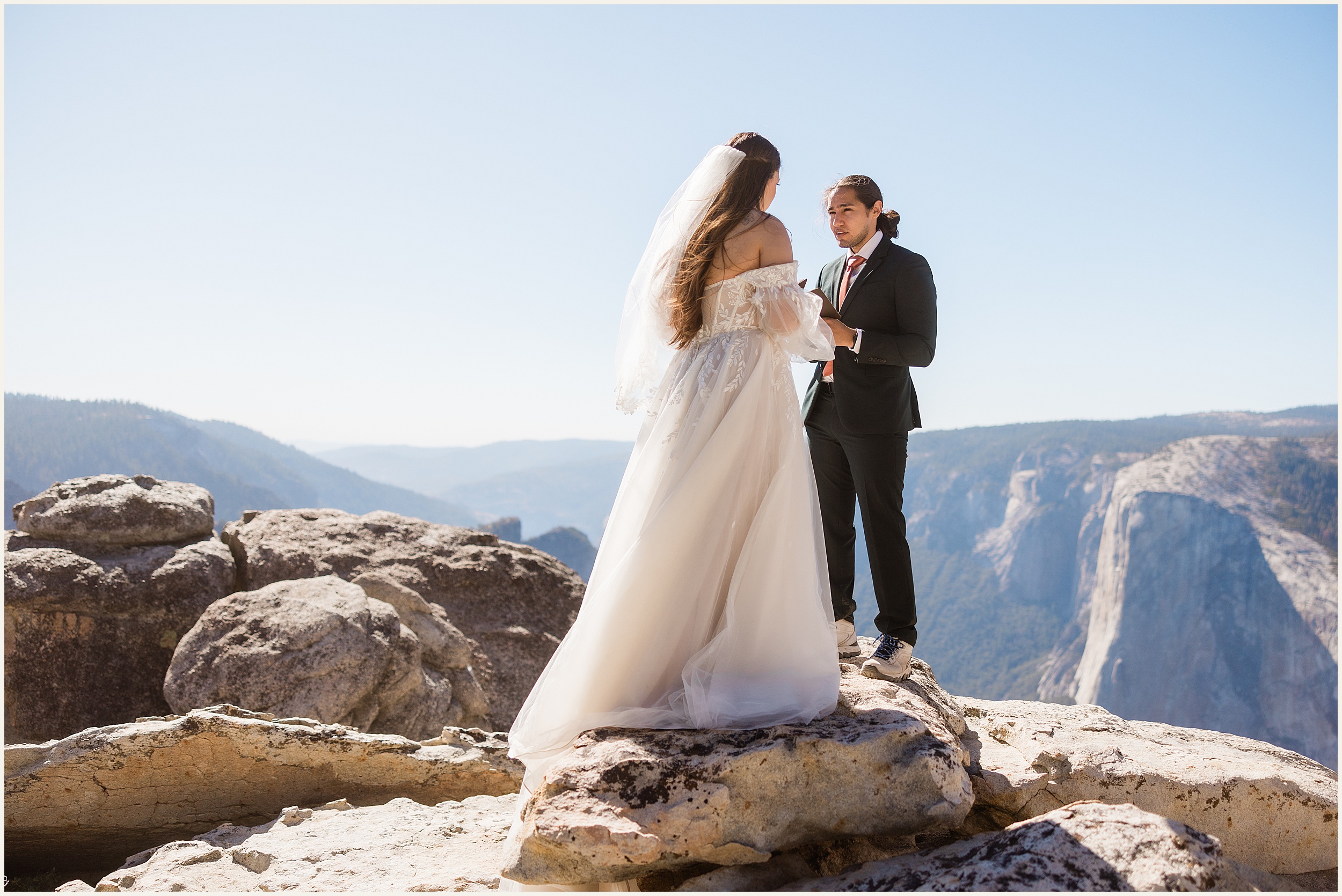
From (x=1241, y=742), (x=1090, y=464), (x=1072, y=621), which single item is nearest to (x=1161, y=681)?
(x=1072, y=621)

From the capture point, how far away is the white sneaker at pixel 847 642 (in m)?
4.62

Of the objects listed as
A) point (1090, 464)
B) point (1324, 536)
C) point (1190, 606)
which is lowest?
point (1190, 606)

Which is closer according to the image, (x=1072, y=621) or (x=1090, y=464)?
(x=1072, y=621)

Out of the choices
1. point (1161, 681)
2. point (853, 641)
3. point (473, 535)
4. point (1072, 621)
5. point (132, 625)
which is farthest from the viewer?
point (1072, 621)

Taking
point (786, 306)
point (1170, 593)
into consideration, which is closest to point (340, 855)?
point (786, 306)

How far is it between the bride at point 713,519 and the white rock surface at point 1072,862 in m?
0.73

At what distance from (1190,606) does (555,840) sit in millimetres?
105247

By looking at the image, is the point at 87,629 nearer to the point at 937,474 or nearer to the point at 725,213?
the point at 725,213

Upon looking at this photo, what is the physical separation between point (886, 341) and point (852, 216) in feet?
2.71

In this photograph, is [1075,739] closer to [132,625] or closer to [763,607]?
[763,607]

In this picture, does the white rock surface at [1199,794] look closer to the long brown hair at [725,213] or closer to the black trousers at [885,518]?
the black trousers at [885,518]

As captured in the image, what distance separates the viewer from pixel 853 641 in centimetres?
468

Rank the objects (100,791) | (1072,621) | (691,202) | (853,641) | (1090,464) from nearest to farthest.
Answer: (691,202) < (100,791) < (853,641) < (1072,621) < (1090,464)

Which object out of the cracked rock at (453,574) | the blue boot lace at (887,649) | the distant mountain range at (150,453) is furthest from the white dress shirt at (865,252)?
the distant mountain range at (150,453)
